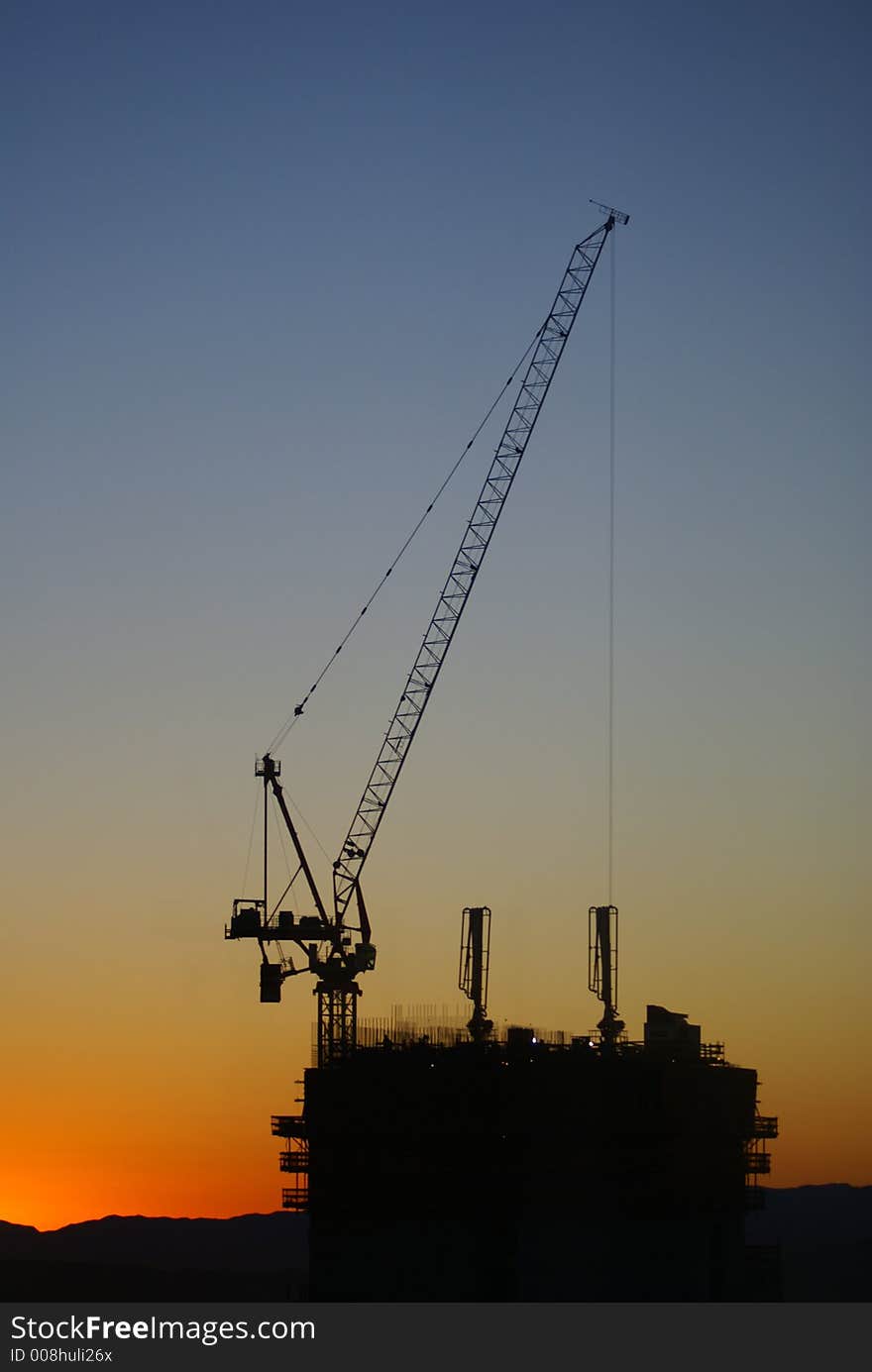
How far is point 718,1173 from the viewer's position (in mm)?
191500

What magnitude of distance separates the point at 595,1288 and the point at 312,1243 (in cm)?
2604

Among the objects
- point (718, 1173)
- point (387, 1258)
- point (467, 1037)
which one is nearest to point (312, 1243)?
point (387, 1258)

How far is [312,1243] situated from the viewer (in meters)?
189
